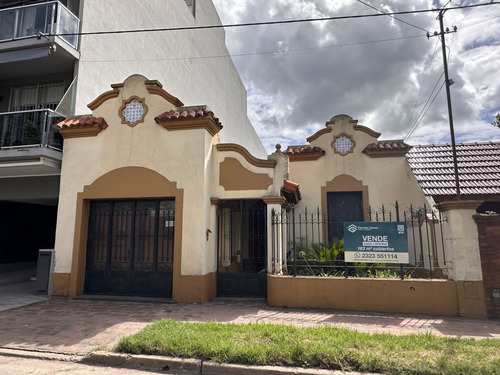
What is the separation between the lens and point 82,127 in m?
9.36

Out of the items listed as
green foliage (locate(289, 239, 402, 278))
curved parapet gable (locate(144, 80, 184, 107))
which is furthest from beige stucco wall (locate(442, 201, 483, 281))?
curved parapet gable (locate(144, 80, 184, 107))

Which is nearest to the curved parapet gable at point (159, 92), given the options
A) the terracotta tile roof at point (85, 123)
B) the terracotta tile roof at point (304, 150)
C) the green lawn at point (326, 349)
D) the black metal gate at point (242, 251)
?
the terracotta tile roof at point (85, 123)

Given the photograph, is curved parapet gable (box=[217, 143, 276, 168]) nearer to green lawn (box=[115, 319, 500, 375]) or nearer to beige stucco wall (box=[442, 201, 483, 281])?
beige stucco wall (box=[442, 201, 483, 281])

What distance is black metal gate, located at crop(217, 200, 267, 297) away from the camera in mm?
8734

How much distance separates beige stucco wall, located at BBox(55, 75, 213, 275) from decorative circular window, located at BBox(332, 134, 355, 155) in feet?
16.8

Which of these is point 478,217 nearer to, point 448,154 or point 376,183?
point 376,183

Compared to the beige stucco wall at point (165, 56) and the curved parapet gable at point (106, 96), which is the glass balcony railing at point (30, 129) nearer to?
the beige stucco wall at point (165, 56)

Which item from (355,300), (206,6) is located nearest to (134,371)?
(355,300)

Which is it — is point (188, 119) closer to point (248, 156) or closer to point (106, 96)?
point (248, 156)

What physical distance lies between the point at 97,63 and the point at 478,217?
11.5m

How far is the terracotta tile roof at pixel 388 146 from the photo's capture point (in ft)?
37.9

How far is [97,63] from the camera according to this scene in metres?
10.8

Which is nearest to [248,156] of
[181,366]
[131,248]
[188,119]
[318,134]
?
[188,119]

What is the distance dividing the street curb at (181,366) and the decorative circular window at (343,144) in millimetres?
8988
